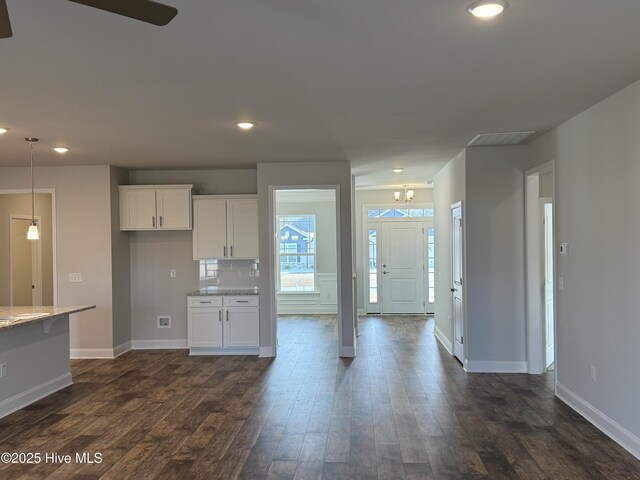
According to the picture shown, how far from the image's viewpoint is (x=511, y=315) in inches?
210

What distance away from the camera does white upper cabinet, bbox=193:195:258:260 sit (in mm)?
6543

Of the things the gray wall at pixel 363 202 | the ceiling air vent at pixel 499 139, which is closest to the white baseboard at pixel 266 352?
the ceiling air vent at pixel 499 139

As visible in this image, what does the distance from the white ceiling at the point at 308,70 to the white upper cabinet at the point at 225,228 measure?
1685 mm

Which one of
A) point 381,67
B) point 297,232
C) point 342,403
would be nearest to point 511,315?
point 342,403

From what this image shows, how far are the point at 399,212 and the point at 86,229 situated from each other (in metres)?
5.91

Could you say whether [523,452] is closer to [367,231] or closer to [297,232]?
[367,231]

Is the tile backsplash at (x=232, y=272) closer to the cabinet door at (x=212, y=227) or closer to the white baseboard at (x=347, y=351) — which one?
the cabinet door at (x=212, y=227)

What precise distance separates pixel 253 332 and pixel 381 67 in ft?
14.2

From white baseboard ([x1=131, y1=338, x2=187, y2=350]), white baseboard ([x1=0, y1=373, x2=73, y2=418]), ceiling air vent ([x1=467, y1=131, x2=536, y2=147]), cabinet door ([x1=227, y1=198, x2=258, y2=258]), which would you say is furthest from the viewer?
white baseboard ([x1=131, y1=338, x2=187, y2=350])

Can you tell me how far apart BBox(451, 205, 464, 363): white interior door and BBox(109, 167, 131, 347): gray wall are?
4.44 metres

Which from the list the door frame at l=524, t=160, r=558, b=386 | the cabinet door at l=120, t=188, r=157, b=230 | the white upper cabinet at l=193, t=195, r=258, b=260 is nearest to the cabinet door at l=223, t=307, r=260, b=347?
the white upper cabinet at l=193, t=195, r=258, b=260

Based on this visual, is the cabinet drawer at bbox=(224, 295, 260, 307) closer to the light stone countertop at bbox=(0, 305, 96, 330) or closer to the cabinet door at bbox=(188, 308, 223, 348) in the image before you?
the cabinet door at bbox=(188, 308, 223, 348)

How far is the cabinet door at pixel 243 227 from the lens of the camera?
654cm

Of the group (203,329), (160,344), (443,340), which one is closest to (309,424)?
(203,329)
